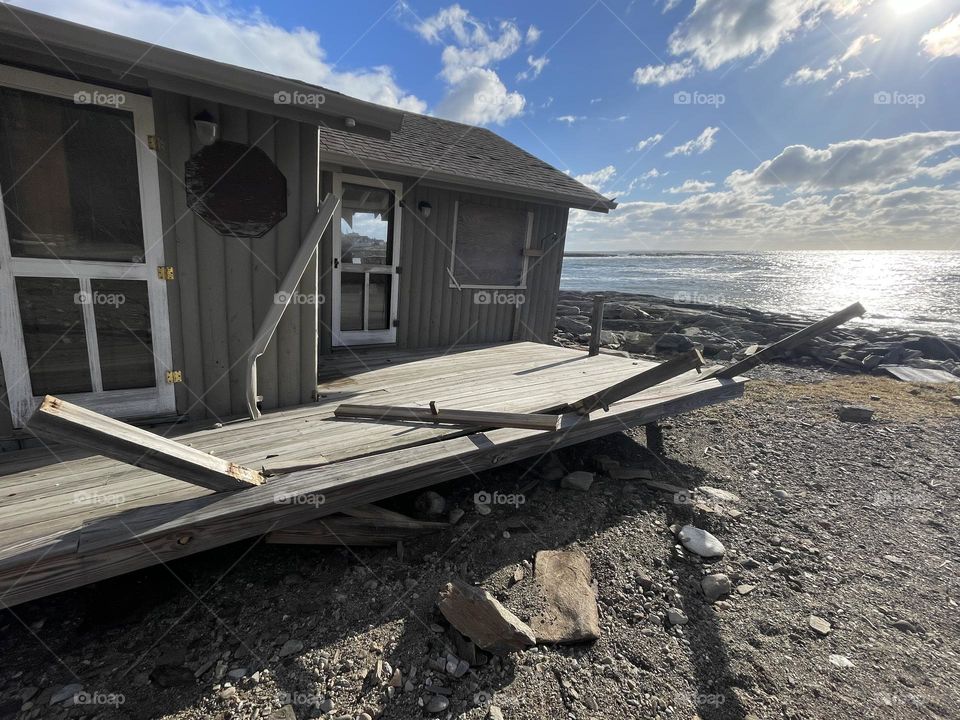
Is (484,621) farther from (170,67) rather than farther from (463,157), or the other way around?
(463,157)

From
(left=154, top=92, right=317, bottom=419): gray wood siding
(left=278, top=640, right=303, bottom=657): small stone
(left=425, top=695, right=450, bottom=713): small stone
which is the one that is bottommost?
(left=425, top=695, right=450, bottom=713): small stone

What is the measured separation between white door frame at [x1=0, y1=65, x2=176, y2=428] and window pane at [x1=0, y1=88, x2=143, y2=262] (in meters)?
0.06

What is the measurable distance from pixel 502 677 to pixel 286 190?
11.6 ft

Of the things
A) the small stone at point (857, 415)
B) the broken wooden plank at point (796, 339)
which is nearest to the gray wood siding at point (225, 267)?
the broken wooden plank at point (796, 339)

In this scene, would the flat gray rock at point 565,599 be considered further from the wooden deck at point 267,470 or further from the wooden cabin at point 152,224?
the wooden cabin at point 152,224

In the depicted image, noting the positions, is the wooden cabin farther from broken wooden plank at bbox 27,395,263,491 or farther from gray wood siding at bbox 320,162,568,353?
gray wood siding at bbox 320,162,568,353

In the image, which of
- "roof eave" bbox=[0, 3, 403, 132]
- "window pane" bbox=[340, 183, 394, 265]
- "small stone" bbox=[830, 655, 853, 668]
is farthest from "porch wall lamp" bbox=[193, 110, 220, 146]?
"small stone" bbox=[830, 655, 853, 668]

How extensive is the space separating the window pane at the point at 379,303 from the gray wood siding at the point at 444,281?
0.21m

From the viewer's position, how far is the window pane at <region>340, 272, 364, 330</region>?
604 cm

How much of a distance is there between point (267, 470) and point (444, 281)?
15.6 feet

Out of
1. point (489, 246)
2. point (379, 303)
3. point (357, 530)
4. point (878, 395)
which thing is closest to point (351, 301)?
point (379, 303)

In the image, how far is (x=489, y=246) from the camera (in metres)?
7.18

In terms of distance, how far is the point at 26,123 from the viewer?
2582 mm

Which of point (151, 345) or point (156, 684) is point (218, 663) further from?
point (151, 345)
